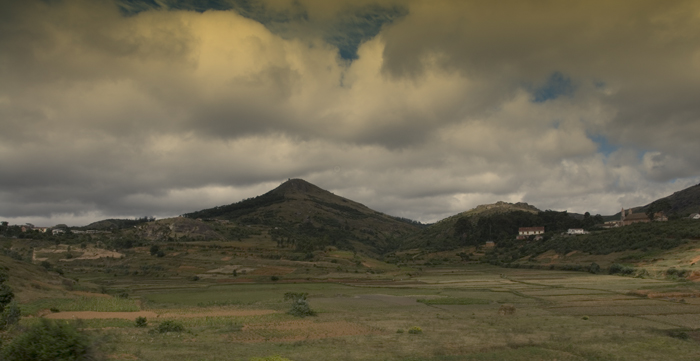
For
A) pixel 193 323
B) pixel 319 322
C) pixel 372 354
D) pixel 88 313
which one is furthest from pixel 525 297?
pixel 88 313

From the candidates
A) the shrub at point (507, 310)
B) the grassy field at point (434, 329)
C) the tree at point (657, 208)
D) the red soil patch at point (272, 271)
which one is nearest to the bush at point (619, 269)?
the grassy field at point (434, 329)

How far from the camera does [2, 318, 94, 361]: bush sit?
13.1 metres

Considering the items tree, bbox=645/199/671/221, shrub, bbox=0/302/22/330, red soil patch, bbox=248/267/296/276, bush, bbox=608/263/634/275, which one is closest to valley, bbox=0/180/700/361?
bush, bbox=608/263/634/275

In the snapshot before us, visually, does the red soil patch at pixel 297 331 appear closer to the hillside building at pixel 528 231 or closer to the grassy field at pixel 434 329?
the grassy field at pixel 434 329

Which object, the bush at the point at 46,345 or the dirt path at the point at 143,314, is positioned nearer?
the bush at the point at 46,345

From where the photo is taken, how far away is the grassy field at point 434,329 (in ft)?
76.6

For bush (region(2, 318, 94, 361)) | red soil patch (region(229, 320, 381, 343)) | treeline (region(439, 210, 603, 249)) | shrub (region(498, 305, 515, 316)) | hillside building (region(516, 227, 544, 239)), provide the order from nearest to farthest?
bush (region(2, 318, 94, 361)) → red soil patch (region(229, 320, 381, 343)) → shrub (region(498, 305, 515, 316)) → hillside building (region(516, 227, 544, 239)) → treeline (region(439, 210, 603, 249))

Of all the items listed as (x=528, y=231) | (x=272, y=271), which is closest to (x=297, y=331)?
(x=272, y=271)

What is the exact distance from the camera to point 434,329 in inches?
1270

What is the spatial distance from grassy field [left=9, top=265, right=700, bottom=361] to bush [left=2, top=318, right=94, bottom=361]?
13.5 ft

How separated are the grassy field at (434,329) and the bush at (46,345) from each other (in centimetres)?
411

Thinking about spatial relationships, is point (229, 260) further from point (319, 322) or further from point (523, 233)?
point (523, 233)

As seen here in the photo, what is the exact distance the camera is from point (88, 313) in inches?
1567

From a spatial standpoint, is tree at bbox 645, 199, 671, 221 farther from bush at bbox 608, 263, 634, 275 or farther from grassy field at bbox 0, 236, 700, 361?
grassy field at bbox 0, 236, 700, 361
